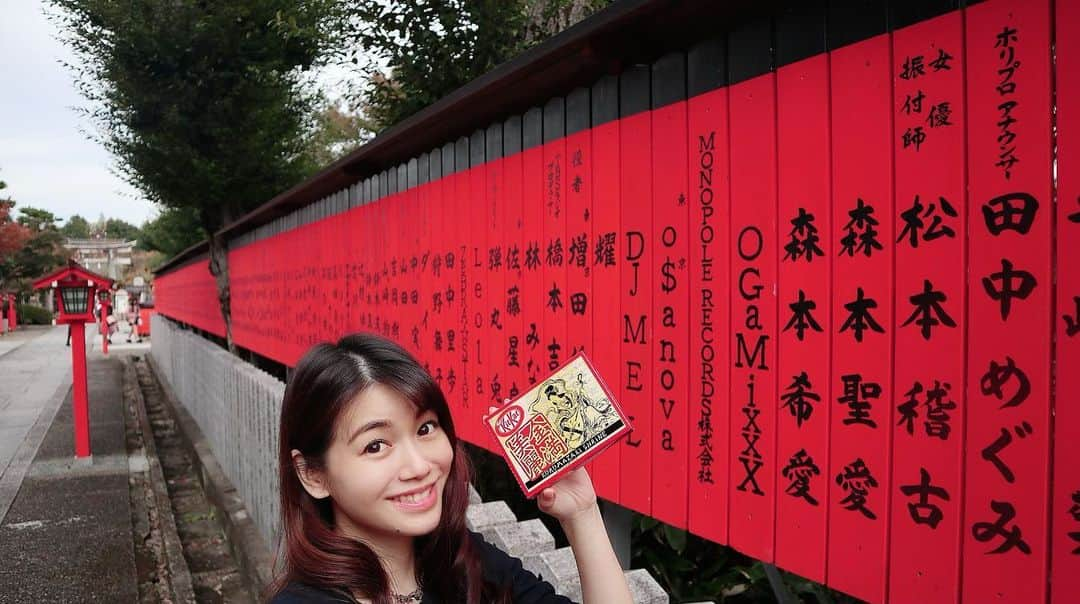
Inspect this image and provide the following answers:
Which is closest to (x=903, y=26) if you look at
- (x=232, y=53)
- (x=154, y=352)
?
(x=232, y=53)

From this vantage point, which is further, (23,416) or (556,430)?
(23,416)

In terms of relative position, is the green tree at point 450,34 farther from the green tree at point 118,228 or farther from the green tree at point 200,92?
the green tree at point 118,228

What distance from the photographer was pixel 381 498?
1562mm

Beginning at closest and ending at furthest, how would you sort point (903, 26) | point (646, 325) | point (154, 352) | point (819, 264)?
point (903, 26)
point (819, 264)
point (646, 325)
point (154, 352)

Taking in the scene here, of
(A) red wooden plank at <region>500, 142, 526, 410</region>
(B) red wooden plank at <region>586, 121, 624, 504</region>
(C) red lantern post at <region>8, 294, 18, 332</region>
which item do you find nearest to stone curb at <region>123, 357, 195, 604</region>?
(A) red wooden plank at <region>500, 142, 526, 410</region>

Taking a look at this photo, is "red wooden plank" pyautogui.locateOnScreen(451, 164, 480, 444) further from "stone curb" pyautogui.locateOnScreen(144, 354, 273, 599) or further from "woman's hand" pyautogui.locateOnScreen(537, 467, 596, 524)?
"woman's hand" pyautogui.locateOnScreen(537, 467, 596, 524)

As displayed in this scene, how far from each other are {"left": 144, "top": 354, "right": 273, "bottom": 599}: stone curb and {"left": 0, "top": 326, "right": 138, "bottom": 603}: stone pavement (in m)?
0.80

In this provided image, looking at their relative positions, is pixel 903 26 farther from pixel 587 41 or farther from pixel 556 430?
pixel 556 430

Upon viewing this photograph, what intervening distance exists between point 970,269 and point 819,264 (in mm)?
430

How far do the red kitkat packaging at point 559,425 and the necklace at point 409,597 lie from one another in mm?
358

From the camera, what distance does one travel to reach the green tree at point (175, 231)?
2116cm

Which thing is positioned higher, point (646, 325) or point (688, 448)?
point (646, 325)

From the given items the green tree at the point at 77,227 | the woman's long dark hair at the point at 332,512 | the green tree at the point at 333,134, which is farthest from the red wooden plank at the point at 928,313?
the green tree at the point at 77,227

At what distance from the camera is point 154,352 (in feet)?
72.3
